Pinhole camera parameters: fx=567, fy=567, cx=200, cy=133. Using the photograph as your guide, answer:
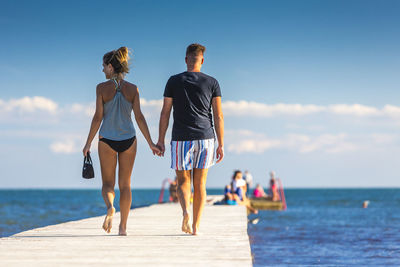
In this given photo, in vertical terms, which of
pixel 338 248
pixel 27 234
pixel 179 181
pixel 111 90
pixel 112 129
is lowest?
pixel 338 248

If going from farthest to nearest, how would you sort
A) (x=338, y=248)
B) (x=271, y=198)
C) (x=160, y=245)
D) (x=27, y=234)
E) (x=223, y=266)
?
(x=271, y=198) → (x=338, y=248) → (x=27, y=234) → (x=160, y=245) → (x=223, y=266)

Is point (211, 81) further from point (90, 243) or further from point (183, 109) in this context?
point (90, 243)

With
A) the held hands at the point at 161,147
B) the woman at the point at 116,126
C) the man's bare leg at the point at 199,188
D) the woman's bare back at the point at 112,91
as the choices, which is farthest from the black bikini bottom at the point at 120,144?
the man's bare leg at the point at 199,188

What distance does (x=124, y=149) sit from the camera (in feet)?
18.6

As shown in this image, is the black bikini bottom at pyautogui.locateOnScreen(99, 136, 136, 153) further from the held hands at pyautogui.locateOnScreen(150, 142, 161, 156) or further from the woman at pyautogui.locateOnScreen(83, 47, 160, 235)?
the held hands at pyautogui.locateOnScreen(150, 142, 161, 156)

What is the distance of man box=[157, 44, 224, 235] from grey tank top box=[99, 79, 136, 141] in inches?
13.1

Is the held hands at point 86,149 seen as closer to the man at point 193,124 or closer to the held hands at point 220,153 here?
the man at point 193,124

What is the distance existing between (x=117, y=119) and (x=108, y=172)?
548 mm

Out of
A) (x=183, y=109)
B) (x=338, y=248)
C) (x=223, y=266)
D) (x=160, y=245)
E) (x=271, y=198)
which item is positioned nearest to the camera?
(x=223, y=266)

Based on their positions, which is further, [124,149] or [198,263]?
[124,149]

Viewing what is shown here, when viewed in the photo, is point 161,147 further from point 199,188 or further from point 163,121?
point 199,188

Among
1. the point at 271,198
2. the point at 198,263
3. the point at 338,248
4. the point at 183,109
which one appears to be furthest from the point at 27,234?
the point at 271,198

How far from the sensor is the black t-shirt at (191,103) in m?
5.65

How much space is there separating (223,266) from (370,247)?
1154cm
